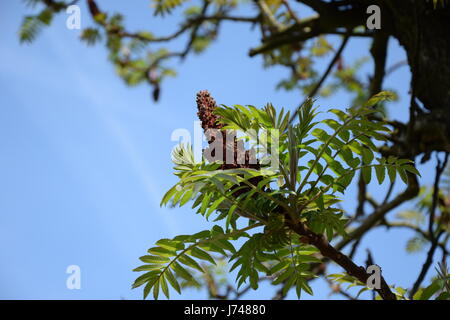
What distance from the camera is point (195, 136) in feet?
4.97

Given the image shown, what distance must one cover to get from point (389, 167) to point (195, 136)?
58 cm

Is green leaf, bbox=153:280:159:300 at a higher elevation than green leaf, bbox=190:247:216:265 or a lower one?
lower

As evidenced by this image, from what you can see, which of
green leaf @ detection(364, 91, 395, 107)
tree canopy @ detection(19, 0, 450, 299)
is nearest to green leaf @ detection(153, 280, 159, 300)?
tree canopy @ detection(19, 0, 450, 299)

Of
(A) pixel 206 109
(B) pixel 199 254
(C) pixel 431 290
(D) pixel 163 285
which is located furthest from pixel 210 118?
(C) pixel 431 290

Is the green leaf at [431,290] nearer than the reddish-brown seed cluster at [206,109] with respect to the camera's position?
No

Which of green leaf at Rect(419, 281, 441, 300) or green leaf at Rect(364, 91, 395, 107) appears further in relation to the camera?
green leaf at Rect(419, 281, 441, 300)

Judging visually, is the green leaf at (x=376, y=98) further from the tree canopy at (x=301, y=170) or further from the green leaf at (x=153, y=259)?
the green leaf at (x=153, y=259)

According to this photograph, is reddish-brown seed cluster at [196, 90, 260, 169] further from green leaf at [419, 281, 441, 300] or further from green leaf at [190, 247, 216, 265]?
green leaf at [419, 281, 441, 300]

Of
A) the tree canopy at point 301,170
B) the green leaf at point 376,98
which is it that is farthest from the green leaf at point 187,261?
the green leaf at point 376,98

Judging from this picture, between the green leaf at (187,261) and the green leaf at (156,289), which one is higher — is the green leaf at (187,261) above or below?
above

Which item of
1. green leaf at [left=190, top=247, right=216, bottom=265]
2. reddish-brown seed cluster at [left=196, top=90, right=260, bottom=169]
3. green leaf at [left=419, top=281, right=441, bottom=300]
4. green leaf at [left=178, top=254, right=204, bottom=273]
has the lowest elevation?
green leaf at [left=419, top=281, right=441, bottom=300]

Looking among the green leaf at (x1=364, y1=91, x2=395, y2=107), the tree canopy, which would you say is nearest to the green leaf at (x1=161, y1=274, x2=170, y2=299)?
the tree canopy

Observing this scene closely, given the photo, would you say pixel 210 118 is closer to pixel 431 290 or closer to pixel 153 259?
pixel 153 259
